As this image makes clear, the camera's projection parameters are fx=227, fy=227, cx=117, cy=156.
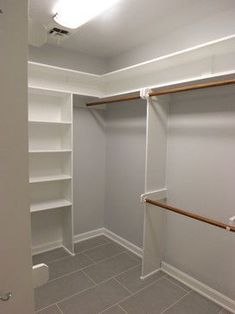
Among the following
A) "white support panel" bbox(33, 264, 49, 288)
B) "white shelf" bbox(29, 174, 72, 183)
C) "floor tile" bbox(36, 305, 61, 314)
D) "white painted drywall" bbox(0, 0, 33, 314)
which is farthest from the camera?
"white shelf" bbox(29, 174, 72, 183)

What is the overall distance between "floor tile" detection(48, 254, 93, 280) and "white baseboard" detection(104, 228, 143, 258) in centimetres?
57

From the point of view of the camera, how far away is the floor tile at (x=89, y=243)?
10.3ft

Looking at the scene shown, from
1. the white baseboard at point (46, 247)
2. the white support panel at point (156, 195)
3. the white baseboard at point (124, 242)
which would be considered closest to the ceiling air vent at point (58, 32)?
the white support panel at point (156, 195)

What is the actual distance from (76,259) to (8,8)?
2838 mm

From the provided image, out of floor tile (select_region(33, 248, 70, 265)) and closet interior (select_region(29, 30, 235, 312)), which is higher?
closet interior (select_region(29, 30, 235, 312))

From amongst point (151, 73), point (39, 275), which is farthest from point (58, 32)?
point (39, 275)

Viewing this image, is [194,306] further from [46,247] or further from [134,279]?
[46,247]

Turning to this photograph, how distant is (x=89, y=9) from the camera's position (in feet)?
5.60

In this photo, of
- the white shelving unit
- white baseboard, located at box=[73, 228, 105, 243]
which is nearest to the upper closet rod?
the white shelving unit

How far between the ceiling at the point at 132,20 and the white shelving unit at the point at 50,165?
0.73 metres

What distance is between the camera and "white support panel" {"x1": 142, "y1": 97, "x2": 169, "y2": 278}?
238cm

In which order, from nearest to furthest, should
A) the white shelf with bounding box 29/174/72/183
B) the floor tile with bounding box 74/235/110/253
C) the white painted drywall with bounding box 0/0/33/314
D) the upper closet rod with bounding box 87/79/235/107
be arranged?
the white painted drywall with bounding box 0/0/33/314 < the upper closet rod with bounding box 87/79/235/107 < the white shelf with bounding box 29/174/72/183 < the floor tile with bounding box 74/235/110/253

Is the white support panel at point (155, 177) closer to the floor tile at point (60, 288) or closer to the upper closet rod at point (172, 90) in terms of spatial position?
the upper closet rod at point (172, 90)

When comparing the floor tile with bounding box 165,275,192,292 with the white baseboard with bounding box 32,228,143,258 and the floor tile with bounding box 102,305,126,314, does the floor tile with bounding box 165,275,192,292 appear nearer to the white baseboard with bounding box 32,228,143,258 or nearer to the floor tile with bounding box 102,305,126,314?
the white baseboard with bounding box 32,228,143,258
